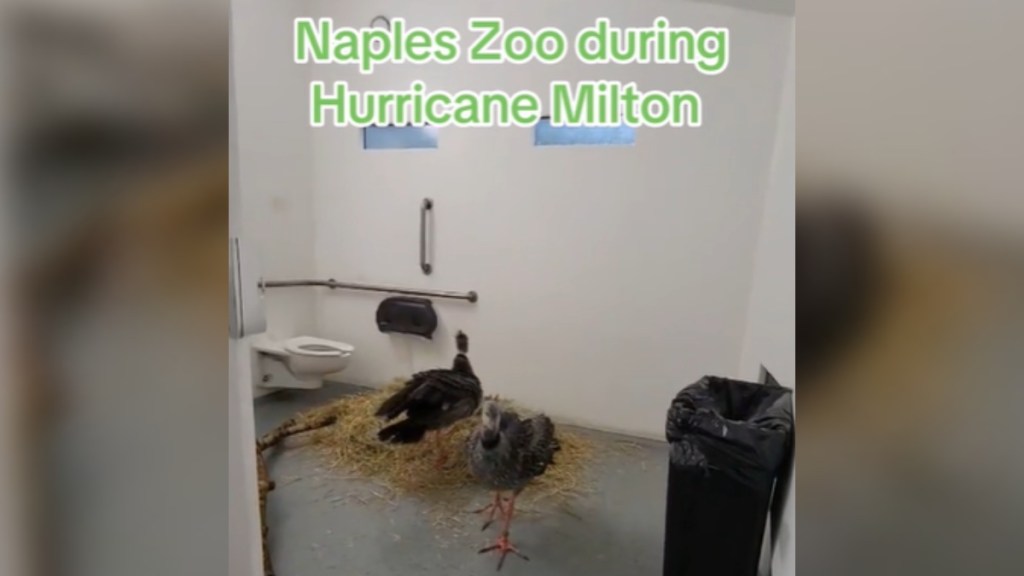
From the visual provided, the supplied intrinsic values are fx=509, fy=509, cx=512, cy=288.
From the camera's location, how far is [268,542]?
1516mm

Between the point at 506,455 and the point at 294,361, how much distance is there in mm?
921

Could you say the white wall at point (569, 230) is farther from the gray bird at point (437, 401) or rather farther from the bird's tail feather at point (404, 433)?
the bird's tail feather at point (404, 433)

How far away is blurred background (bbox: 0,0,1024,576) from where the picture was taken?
0.52 meters

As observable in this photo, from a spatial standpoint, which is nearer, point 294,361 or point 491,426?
point 491,426

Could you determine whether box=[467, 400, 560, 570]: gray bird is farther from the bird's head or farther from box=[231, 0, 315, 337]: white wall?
box=[231, 0, 315, 337]: white wall

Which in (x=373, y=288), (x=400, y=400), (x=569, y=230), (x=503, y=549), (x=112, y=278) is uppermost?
(x=569, y=230)

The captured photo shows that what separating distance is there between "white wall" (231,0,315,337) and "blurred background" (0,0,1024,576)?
3.05 ft

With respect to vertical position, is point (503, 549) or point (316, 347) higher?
point (316, 347)

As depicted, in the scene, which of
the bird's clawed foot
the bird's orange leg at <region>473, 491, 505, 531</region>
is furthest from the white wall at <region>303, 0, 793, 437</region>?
the bird's clawed foot

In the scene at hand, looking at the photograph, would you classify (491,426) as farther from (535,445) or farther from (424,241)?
(424,241)

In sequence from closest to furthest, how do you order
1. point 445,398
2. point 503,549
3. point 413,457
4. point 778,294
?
point 778,294, point 503,549, point 445,398, point 413,457

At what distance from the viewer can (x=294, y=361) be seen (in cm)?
194

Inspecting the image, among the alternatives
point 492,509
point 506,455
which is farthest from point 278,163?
point 492,509

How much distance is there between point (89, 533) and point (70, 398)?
16 centimetres
